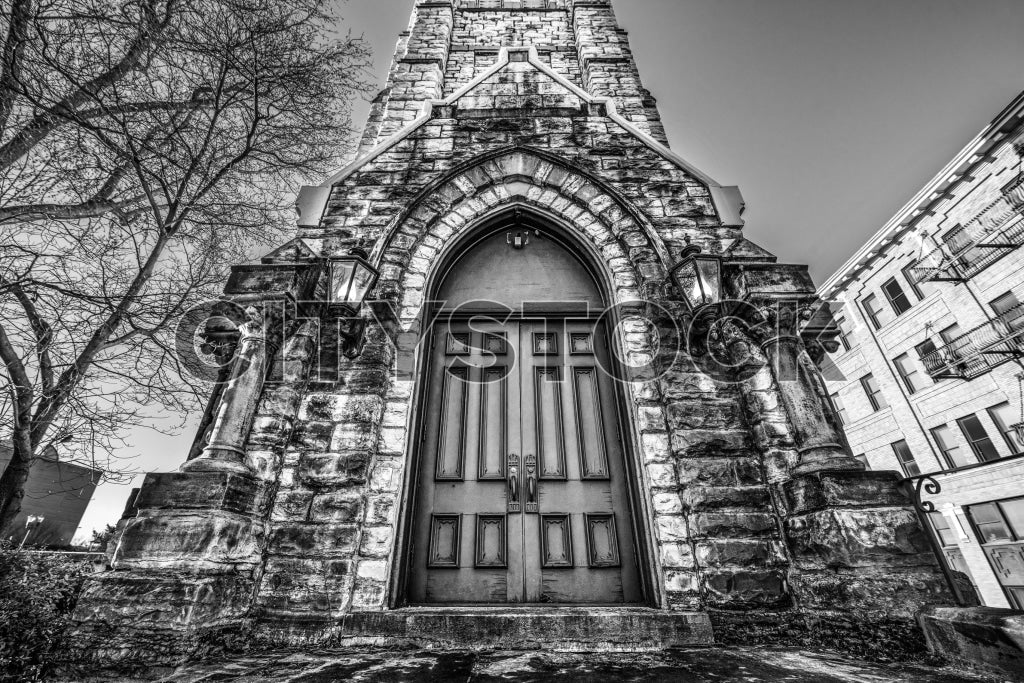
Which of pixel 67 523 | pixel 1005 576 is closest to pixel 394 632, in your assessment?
pixel 1005 576

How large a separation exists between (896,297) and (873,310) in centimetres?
115

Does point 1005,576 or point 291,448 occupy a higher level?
point 291,448

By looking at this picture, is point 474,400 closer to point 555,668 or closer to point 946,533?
point 555,668

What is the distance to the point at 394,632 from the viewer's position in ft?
8.63

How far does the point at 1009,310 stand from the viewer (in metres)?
12.2

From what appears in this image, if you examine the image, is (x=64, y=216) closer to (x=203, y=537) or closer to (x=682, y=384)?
(x=203, y=537)

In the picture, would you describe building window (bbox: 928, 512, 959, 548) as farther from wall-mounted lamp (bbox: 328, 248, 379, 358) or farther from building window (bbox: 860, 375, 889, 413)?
wall-mounted lamp (bbox: 328, 248, 379, 358)

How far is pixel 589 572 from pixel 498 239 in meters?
3.68

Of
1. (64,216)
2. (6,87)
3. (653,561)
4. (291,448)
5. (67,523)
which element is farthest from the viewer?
(67,523)

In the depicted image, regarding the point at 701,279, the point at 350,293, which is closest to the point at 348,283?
the point at 350,293

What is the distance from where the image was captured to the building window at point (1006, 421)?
13354mm

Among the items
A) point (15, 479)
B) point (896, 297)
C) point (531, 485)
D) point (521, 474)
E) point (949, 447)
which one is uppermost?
point (896, 297)

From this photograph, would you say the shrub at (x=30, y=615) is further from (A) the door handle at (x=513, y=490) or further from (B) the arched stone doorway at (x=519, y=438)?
(A) the door handle at (x=513, y=490)

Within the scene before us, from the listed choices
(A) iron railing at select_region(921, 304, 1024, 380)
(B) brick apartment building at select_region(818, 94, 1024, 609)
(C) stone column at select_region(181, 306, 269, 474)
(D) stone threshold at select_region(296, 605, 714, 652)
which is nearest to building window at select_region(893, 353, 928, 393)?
(B) brick apartment building at select_region(818, 94, 1024, 609)
